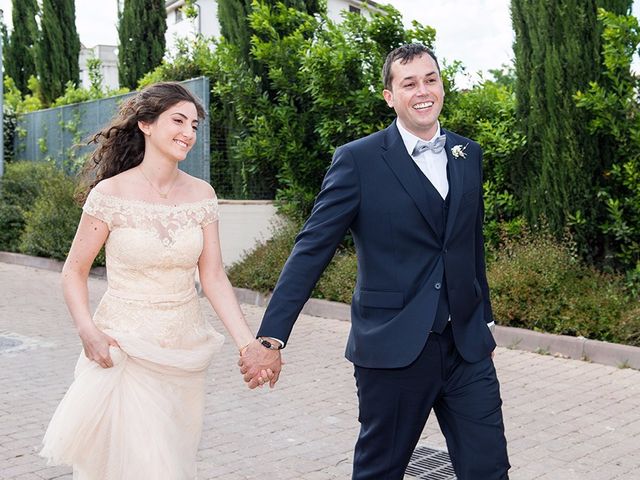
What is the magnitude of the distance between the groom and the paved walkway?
5.44 ft

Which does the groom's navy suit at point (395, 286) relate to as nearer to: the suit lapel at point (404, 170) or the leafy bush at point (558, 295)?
the suit lapel at point (404, 170)

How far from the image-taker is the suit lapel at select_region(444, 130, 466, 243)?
331 centimetres

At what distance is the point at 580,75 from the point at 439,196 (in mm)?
6513

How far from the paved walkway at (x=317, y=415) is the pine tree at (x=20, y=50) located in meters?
22.7

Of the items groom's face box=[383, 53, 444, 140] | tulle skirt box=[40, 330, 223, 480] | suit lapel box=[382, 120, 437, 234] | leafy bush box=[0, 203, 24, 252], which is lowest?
leafy bush box=[0, 203, 24, 252]

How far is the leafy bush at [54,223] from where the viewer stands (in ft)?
48.5

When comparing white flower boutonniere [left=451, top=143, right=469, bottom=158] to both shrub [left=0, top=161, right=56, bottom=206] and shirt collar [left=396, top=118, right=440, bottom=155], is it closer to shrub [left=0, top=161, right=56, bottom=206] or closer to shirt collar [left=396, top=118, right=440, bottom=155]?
shirt collar [left=396, top=118, right=440, bottom=155]

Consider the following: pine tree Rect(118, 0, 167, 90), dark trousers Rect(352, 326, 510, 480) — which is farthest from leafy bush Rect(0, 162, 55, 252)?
dark trousers Rect(352, 326, 510, 480)

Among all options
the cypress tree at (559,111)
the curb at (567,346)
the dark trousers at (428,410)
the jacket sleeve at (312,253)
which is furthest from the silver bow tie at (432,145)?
the cypress tree at (559,111)

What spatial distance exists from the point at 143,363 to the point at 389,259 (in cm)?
111

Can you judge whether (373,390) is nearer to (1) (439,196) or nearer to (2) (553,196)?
(1) (439,196)

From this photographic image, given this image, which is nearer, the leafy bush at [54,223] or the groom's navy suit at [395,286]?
the groom's navy suit at [395,286]

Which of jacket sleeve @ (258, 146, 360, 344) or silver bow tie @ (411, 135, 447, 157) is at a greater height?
silver bow tie @ (411, 135, 447, 157)

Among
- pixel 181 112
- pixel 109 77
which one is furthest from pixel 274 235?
pixel 109 77
